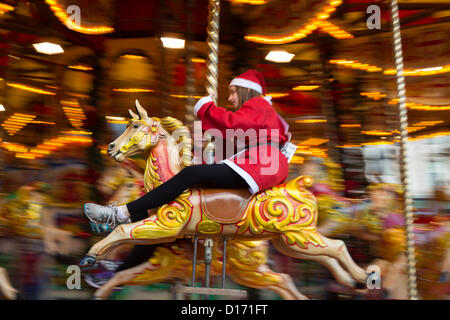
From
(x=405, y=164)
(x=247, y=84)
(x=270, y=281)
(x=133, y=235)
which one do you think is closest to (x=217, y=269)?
(x=270, y=281)

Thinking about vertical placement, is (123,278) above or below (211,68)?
below

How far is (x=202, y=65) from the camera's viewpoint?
3.08 m

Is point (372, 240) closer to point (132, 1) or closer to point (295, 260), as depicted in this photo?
point (295, 260)

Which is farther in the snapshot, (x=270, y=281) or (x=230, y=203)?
(x=270, y=281)

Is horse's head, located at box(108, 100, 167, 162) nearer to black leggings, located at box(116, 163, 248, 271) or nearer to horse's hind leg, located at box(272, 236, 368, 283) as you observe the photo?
black leggings, located at box(116, 163, 248, 271)

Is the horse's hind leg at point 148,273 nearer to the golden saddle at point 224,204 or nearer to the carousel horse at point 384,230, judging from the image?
the golden saddle at point 224,204

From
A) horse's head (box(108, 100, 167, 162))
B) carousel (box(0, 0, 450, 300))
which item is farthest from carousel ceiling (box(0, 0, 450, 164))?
horse's head (box(108, 100, 167, 162))

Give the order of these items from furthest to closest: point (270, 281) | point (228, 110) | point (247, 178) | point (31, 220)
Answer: point (228, 110), point (31, 220), point (270, 281), point (247, 178)

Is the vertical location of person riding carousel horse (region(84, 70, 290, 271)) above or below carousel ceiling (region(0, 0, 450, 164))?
below

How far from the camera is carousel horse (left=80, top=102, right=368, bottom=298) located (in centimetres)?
235

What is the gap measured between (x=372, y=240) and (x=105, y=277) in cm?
160

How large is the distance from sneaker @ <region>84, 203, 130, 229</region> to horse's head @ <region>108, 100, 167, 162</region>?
0.26m

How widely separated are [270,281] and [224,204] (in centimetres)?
64

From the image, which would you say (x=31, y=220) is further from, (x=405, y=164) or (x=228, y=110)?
(x=405, y=164)
